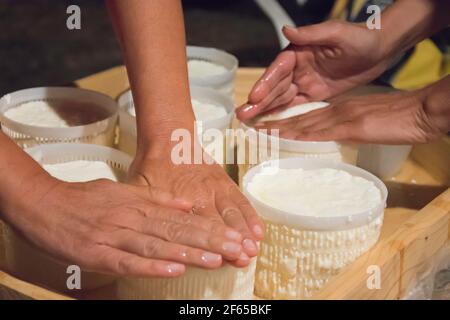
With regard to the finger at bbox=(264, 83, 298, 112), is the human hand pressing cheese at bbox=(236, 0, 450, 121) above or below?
above

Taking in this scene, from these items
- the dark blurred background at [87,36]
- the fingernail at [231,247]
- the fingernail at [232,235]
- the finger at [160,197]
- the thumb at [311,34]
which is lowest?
the dark blurred background at [87,36]

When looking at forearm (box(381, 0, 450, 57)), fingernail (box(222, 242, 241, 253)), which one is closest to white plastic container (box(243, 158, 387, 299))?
fingernail (box(222, 242, 241, 253))

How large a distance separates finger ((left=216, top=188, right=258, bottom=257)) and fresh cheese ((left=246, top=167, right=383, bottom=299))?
0.15 ft

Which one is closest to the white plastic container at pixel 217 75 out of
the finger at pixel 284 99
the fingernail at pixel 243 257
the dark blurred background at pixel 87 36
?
the finger at pixel 284 99

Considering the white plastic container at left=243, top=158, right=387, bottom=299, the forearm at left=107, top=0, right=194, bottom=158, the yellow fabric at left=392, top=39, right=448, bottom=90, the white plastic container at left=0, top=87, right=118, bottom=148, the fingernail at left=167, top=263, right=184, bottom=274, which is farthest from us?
the yellow fabric at left=392, top=39, right=448, bottom=90

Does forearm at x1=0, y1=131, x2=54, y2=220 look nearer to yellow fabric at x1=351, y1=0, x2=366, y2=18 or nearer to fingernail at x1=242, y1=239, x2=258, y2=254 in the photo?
fingernail at x1=242, y1=239, x2=258, y2=254

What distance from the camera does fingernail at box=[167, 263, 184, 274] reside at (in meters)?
0.75

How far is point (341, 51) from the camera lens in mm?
1237

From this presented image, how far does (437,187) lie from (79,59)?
1.71m

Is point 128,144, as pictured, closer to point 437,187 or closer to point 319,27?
point 319,27

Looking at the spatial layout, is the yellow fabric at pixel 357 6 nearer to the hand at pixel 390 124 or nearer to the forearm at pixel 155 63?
the hand at pixel 390 124

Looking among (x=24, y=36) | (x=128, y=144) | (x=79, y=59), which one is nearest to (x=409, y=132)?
(x=128, y=144)

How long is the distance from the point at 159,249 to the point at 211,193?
0.14 m

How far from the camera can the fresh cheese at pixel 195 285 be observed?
0.78m
